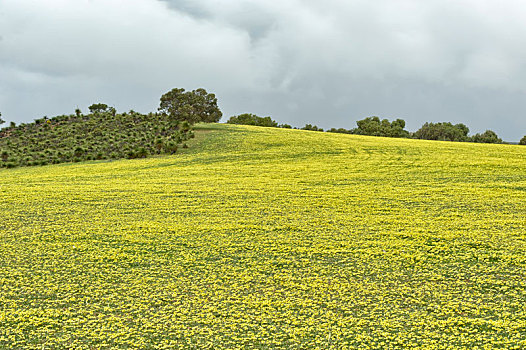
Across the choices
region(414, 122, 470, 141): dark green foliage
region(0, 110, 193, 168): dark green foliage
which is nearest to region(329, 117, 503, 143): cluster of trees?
region(414, 122, 470, 141): dark green foliage

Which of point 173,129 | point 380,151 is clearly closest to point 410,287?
point 380,151

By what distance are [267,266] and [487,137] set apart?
45865 mm

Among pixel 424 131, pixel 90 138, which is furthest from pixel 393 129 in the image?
pixel 90 138

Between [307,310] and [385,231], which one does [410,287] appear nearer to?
[307,310]

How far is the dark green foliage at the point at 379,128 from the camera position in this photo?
4631cm

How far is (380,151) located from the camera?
1639 centimetres

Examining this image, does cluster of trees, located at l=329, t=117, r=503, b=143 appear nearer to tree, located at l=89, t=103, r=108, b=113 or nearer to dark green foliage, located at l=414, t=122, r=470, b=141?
dark green foliage, located at l=414, t=122, r=470, b=141

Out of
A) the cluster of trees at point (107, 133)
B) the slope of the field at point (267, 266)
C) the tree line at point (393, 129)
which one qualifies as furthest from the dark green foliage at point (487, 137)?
the slope of the field at point (267, 266)

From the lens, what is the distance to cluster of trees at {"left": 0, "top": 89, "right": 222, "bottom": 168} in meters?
17.6

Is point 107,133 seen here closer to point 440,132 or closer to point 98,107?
point 98,107

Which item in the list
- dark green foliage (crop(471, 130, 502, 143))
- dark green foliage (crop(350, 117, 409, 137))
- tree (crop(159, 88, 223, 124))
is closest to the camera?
tree (crop(159, 88, 223, 124))

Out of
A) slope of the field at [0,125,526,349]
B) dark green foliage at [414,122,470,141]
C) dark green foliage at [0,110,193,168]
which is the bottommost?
slope of the field at [0,125,526,349]

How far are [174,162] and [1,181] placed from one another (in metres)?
5.03

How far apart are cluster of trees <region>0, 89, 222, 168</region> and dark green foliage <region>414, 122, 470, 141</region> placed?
34.9 meters
